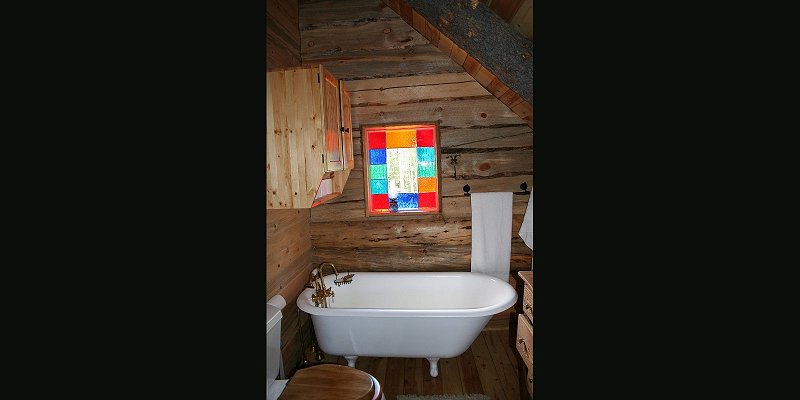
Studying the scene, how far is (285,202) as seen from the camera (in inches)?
87.8

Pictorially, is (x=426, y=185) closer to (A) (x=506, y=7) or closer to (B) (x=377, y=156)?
(B) (x=377, y=156)

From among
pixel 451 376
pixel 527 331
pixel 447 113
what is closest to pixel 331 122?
pixel 447 113

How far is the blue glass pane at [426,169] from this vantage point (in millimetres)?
3197

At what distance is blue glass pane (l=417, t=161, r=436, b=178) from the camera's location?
3197mm

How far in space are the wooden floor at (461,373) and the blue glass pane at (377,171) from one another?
52.1 inches

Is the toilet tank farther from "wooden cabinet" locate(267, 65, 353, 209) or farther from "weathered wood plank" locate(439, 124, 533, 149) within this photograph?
"weathered wood plank" locate(439, 124, 533, 149)

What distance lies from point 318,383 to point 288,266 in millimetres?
1034

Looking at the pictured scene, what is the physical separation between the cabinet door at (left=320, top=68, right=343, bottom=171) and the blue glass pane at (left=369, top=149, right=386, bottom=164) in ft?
1.93

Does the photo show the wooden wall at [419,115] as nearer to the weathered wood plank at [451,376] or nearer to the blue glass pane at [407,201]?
the blue glass pane at [407,201]

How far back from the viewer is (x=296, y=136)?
2193mm
